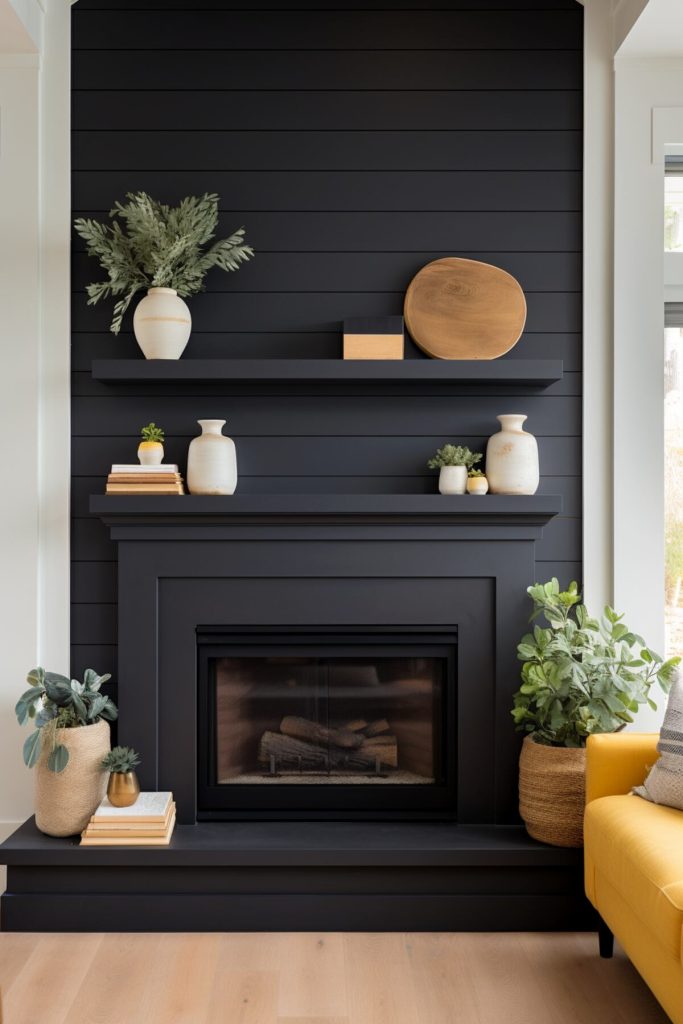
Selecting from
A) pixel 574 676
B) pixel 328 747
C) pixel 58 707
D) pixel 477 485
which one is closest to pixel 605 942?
pixel 574 676

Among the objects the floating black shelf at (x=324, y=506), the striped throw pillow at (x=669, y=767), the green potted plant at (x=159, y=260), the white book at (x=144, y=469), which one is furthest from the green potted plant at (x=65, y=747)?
the striped throw pillow at (x=669, y=767)

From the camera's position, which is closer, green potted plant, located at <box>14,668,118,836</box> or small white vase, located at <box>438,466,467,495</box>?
green potted plant, located at <box>14,668,118,836</box>

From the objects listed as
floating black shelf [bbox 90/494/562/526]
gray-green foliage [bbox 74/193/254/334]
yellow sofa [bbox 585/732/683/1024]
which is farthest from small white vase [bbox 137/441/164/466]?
yellow sofa [bbox 585/732/683/1024]

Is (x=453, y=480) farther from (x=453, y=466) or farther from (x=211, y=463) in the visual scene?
(x=211, y=463)

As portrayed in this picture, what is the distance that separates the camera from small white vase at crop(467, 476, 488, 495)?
2.74 metres

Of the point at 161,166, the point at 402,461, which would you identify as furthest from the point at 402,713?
the point at 161,166

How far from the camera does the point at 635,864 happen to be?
6.30 ft

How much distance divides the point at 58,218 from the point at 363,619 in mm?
1669

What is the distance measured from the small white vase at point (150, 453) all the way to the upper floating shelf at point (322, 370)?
203 millimetres

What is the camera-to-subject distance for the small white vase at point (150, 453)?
2.73 m

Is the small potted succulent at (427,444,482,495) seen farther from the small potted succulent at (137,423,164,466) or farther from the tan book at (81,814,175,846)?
the tan book at (81,814,175,846)

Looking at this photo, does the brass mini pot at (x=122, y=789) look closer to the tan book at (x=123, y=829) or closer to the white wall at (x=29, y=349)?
the tan book at (x=123, y=829)

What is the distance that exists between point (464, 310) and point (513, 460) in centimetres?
53

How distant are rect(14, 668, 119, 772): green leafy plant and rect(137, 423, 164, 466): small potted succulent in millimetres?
677
